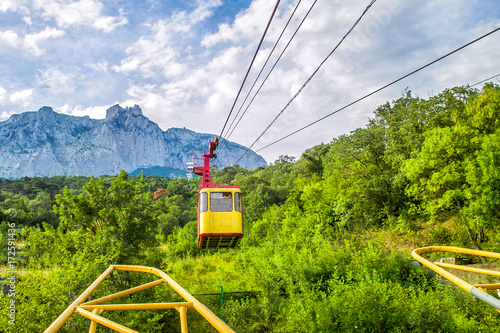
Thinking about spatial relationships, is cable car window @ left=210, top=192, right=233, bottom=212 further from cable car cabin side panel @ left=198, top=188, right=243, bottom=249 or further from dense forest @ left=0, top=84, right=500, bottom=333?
dense forest @ left=0, top=84, right=500, bottom=333

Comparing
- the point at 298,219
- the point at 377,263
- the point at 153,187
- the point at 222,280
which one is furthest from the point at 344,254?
the point at 153,187

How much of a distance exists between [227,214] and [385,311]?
10.4 meters

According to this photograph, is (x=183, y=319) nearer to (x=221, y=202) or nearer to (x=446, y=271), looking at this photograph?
(x=446, y=271)

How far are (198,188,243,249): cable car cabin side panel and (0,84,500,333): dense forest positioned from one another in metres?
5.94

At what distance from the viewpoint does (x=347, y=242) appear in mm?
24984

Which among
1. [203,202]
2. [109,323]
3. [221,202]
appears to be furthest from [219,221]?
[109,323]


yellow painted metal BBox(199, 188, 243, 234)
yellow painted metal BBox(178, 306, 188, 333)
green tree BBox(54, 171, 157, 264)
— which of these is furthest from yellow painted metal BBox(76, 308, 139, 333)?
green tree BBox(54, 171, 157, 264)

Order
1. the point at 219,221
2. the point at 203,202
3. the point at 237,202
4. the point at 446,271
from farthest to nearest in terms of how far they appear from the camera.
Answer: the point at 237,202
the point at 203,202
the point at 219,221
the point at 446,271

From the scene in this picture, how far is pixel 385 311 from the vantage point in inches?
670

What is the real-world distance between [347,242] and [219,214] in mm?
14264

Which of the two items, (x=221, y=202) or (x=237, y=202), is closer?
(x=221, y=202)

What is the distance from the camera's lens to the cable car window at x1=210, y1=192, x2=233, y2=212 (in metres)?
14.9

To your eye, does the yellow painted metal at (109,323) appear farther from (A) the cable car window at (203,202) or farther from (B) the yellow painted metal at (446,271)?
(A) the cable car window at (203,202)

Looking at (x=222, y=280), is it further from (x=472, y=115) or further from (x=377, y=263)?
(x=472, y=115)
